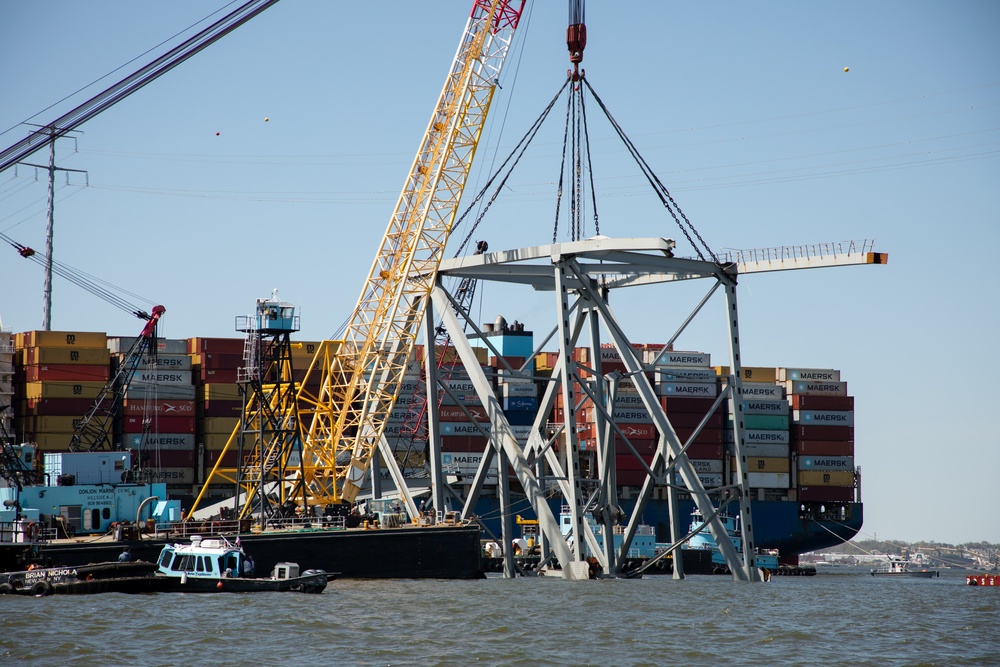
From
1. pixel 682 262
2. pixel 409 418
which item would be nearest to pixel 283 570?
pixel 682 262

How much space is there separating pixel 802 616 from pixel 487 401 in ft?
63.7

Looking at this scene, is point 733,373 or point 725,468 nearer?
point 733,373

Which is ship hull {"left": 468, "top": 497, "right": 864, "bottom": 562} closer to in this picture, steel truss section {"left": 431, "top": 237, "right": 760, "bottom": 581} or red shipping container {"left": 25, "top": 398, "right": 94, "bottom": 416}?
red shipping container {"left": 25, "top": 398, "right": 94, "bottom": 416}

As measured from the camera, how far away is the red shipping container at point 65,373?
85125 mm

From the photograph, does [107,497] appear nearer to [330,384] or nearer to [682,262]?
[330,384]

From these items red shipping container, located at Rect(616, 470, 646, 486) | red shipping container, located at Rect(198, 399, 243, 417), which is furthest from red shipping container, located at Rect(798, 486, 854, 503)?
red shipping container, located at Rect(198, 399, 243, 417)

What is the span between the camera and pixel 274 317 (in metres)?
53.3

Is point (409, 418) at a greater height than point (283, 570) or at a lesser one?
greater

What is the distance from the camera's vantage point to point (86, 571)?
42375 mm

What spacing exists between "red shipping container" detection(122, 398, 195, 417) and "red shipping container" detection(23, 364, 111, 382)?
2.74 meters

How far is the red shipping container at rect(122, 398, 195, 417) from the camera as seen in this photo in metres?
88.1

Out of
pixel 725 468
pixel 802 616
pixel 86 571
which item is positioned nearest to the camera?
pixel 802 616

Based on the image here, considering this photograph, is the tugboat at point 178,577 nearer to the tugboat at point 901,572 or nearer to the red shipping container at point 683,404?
the red shipping container at point 683,404

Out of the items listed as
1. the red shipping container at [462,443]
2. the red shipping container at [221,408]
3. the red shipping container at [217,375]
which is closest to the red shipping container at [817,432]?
the red shipping container at [462,443]
